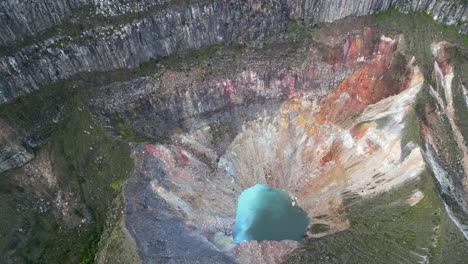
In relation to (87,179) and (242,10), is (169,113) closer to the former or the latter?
(87,179)

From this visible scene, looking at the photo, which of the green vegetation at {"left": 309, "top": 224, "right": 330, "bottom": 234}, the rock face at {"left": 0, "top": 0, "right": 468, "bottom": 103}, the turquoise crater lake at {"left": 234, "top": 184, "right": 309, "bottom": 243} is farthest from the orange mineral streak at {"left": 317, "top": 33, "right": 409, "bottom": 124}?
the green vegetation at {"left": 309, "top": 224, "right": 330, "bottom": 234}

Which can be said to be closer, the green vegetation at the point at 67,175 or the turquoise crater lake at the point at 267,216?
the green vegetation at the point at 67,175

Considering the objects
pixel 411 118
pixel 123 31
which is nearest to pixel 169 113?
pixel 123 31

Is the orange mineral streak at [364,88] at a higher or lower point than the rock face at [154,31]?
lower

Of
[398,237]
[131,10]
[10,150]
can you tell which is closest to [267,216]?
[398,237]

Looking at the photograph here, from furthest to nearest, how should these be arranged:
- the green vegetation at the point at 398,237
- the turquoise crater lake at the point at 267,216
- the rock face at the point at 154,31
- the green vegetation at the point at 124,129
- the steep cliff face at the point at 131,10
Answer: the turquoise crater lake at the point at 267,216 → the green vegetation at the point at 124,129 → the rock face at the point at 154,31 → the steep cliff face at the point at 131,10 → the green vegetation at the point at 398,237

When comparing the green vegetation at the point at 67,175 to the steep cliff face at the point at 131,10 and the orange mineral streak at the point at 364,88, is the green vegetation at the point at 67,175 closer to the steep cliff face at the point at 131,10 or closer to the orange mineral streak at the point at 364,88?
the steep cliff face at the point at 131,10

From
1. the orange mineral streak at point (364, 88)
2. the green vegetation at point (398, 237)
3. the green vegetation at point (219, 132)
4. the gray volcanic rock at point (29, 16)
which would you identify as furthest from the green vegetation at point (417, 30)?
the gray volcanic rock at point (29, 16)

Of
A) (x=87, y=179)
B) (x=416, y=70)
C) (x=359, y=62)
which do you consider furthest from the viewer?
(x=359, y=62)
